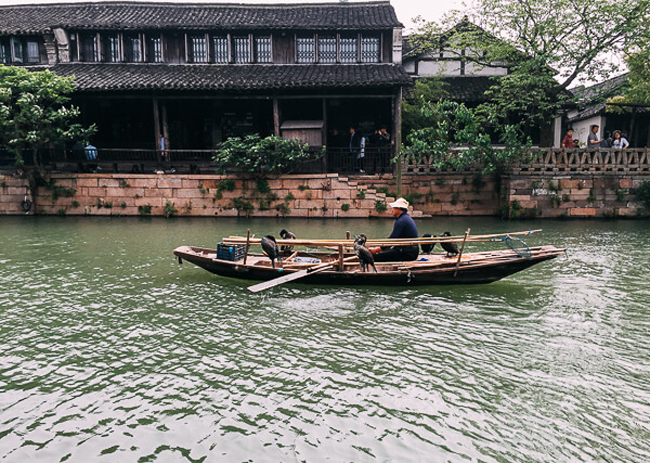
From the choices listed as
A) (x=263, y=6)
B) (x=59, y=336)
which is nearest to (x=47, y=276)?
(x=59, y=336)

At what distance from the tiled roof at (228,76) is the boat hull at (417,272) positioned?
11301 mm

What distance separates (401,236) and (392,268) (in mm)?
613

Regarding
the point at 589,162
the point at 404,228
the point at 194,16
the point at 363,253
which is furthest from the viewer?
the point at 194,16

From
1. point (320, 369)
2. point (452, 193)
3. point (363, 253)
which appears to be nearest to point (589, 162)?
point (452, 193)

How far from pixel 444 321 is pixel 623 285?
4050 millimetres

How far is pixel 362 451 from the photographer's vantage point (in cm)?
413

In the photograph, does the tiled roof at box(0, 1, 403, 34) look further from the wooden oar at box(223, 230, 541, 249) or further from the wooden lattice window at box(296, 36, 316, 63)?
the wooden oar at box(223, 230, 541, 249)

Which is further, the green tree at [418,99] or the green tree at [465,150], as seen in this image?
the green tree at [418,99]

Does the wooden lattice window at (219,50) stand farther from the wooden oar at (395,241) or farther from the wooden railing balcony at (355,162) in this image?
the wooden oar at (395,241)

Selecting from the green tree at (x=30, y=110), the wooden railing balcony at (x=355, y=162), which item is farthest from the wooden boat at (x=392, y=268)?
the green tree at (x=30, y=110)

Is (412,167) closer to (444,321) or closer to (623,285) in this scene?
(623,285)

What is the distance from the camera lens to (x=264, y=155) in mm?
18000

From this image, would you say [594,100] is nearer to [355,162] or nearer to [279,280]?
[355,162]

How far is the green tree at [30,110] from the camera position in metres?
16.9
